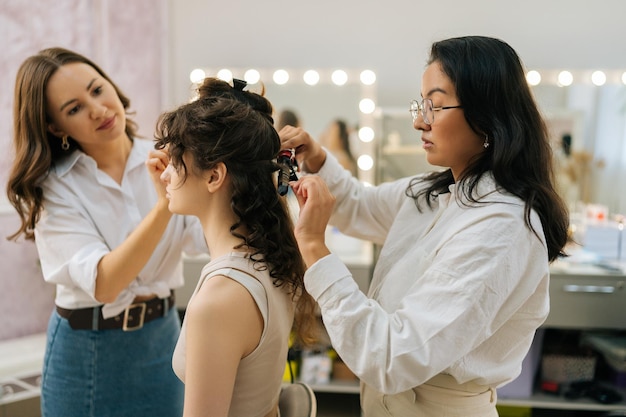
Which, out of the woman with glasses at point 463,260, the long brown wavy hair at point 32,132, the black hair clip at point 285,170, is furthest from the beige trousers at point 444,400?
the long brown wavy hair at point 32,132

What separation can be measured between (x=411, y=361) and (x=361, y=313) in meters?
0.10

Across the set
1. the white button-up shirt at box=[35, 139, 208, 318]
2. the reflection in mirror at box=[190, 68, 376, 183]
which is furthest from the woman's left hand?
the reflection in mirror at box=[190, 68, 376, 183]

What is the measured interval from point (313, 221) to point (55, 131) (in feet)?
2.58

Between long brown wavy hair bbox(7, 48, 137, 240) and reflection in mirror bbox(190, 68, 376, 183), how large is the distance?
1.49 meters

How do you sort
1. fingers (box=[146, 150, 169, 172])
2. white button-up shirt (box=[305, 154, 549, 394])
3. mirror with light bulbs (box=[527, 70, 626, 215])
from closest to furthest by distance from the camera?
1. white button-up shirt (box=[305, 154, 549, 394])
2. fingers (box=[146, 150, 169, 172])
3. mirror with light bulbs (box=[527, 70, 626, 215])

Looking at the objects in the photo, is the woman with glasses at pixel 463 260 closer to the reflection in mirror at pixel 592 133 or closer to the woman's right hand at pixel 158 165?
the woman's right hand at pixel 158 165

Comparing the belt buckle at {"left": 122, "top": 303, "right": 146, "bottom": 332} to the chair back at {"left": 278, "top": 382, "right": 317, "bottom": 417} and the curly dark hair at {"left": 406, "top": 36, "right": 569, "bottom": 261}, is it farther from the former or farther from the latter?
the curly dark hair at {"left": 406, "top": 36, "right": 569, "bottom": 261}

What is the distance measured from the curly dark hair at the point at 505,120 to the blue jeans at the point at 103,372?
2.94 ft

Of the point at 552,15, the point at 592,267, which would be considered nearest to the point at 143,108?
the point at 552,15

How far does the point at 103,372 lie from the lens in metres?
1.39

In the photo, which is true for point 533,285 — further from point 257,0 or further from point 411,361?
point 257,0

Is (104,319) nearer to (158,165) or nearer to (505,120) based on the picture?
(158,165)

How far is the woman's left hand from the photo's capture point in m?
0.95

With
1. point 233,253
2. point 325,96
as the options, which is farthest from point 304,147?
point 325,96
